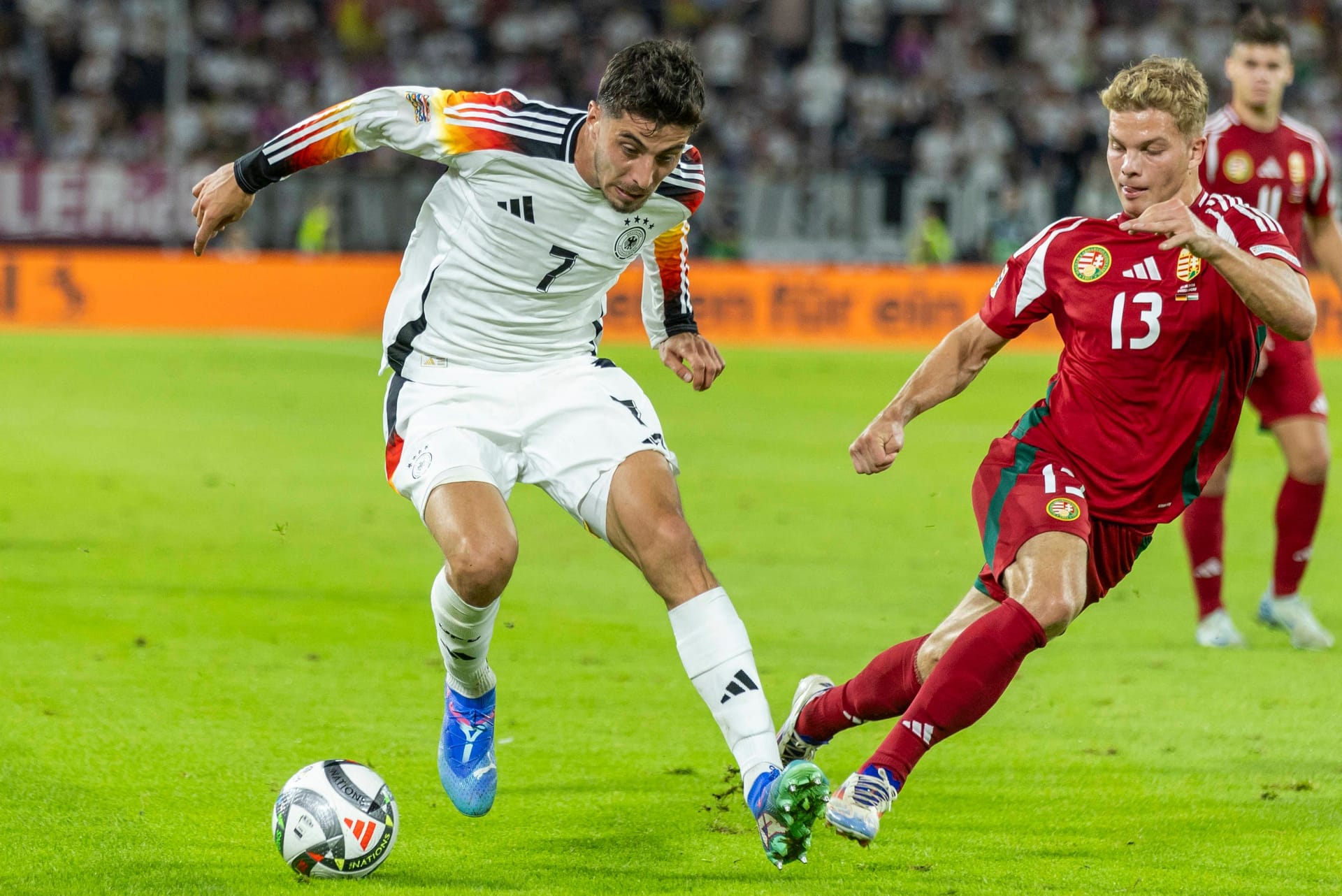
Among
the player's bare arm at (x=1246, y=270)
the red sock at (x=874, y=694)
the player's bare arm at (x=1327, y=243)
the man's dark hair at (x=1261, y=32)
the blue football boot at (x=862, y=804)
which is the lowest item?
the red sock at (x=874, y=694)

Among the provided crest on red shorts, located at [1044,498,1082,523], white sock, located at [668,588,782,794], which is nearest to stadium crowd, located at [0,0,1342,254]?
crest on red shorts, located at [1044,498,1082,523]

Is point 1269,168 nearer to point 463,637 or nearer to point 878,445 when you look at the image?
point 878,445

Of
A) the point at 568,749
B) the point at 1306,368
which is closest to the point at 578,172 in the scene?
the point at 568,749

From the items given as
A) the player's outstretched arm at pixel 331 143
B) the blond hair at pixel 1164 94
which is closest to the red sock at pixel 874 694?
the blond hair at pixel 1164 94

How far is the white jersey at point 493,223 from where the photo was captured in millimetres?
4922

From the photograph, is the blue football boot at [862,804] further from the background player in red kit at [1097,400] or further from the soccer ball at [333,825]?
the soccer ball at [333,825]

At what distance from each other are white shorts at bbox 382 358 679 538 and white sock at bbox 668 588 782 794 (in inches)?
17.8

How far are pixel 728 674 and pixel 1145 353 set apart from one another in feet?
4.70

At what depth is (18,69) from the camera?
26641 mm

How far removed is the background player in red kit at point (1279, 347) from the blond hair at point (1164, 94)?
2.82 m

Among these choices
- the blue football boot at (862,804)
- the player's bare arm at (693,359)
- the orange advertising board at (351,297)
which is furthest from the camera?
the orange advertising board at (351,297)

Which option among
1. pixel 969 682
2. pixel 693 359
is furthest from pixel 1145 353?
pixel 693 359

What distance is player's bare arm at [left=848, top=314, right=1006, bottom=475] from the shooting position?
470 cm

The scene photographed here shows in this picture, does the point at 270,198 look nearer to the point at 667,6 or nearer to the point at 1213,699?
the point at 667,6
